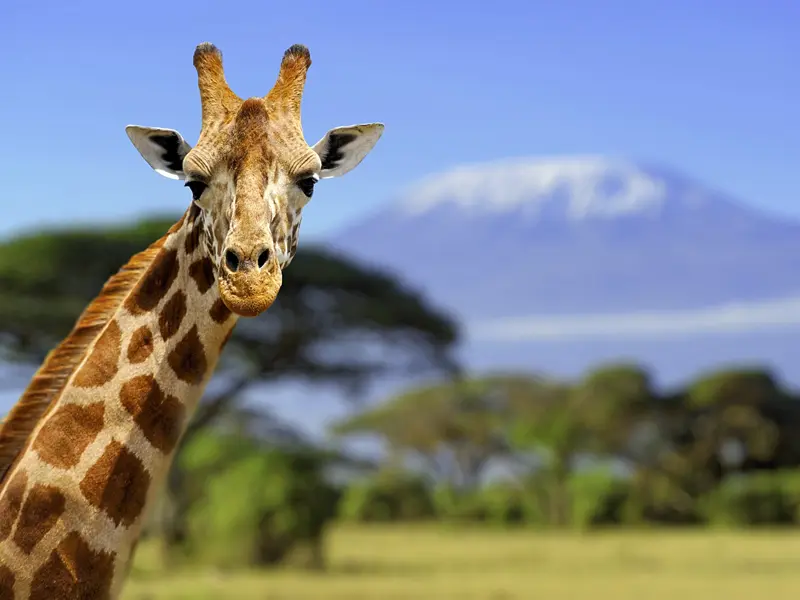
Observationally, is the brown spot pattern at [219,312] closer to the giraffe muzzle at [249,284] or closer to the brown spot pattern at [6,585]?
the giraffe muzzle at [249,284]

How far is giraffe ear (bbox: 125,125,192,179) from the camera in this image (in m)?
5.05

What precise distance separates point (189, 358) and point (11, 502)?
91 cm

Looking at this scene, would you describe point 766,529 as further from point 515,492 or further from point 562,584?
point 562,584

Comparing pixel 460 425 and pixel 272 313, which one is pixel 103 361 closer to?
pixel 272 313

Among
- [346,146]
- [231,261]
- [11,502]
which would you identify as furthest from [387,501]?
[231,261]

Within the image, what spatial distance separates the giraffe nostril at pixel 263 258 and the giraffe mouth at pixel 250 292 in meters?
Answer: 0.05

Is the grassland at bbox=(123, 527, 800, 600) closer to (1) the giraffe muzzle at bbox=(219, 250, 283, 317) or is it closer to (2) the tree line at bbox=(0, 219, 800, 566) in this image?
(2) the tree line at bbox=(0, 219, 800, 566)

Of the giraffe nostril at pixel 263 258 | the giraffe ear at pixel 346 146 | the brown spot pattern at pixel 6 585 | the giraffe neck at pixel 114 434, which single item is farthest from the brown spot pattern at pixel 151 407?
the giraffe ear at pixel 346 146

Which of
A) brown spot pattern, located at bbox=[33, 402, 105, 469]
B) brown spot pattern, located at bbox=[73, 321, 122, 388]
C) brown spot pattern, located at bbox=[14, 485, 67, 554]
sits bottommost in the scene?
brown spot pattern, located at bbox=[14, 485, 67, 554]

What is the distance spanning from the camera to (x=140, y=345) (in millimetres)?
5316

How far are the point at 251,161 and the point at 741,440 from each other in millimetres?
44422

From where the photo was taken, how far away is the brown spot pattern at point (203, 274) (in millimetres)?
5250

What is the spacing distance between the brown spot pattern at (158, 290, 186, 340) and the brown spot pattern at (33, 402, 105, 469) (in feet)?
1.31

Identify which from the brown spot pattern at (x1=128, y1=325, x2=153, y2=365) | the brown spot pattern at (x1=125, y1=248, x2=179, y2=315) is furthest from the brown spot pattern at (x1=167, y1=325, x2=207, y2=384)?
the brown spot pattern at (x1=125, y1=248, x2=179, y2=315)
